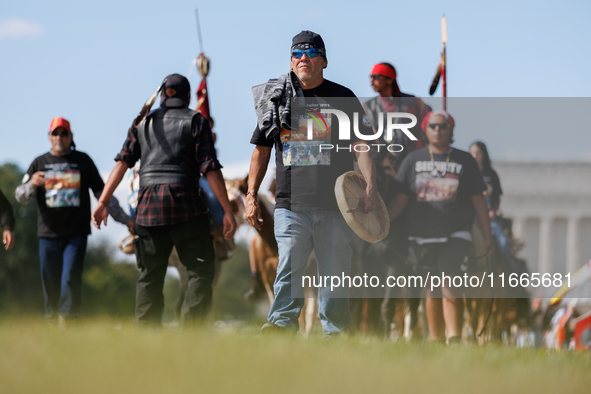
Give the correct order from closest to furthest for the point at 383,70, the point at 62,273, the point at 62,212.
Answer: the point at 62,273 → the point at 62,212 → the point at 383,70

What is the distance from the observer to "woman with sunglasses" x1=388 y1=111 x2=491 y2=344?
6352mm

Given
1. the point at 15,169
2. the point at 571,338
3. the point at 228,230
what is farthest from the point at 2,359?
the point at 15,169

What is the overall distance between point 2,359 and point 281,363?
1.34 metres

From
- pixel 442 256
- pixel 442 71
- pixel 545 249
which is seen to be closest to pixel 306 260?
pixel 442 256

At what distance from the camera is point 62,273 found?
6.99 m

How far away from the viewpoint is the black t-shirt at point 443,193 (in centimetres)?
642

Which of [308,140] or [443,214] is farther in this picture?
[443,214]

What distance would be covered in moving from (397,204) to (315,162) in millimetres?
1665

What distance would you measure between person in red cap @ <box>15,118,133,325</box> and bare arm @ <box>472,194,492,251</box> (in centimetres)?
317

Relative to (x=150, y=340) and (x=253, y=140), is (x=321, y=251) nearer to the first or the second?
(x=253, y=140)

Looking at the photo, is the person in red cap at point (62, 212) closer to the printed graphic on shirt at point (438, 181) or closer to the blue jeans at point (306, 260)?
the blue jeans at point (306, 260)

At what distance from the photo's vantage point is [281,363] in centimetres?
358

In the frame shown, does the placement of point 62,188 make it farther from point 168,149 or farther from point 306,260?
point 306,260

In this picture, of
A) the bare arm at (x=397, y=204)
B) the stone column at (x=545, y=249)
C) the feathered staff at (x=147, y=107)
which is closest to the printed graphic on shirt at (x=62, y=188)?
the feathered staff at (x=147, y=107)
